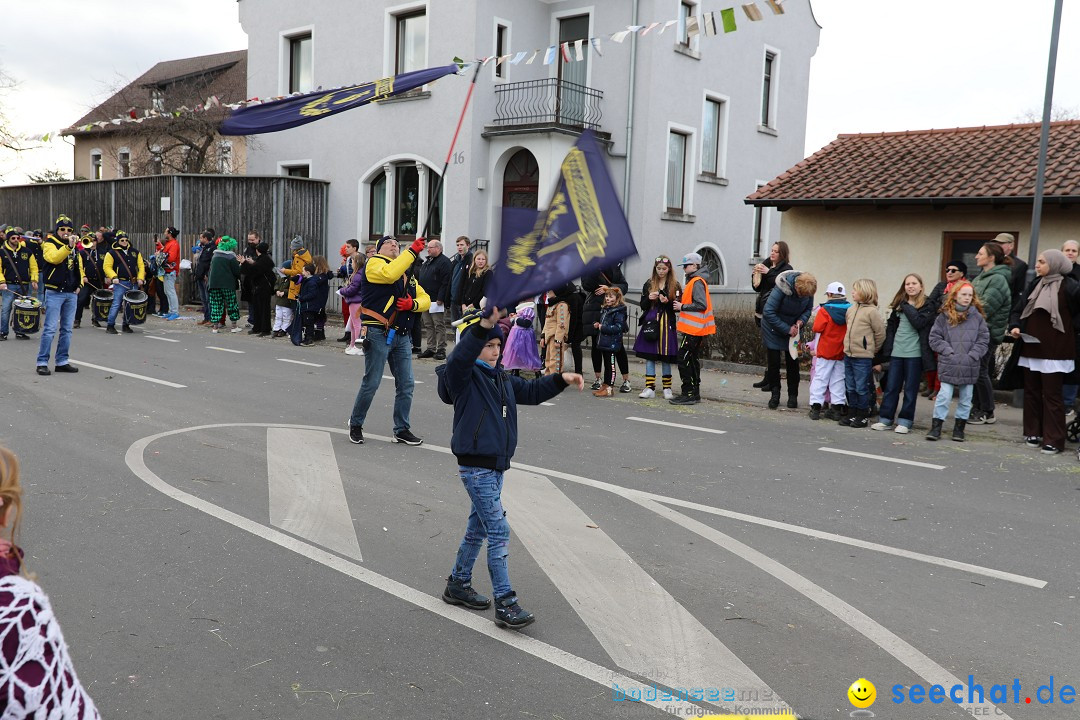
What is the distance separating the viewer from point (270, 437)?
877cm

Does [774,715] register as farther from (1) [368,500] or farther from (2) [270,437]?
(2) [270,437]

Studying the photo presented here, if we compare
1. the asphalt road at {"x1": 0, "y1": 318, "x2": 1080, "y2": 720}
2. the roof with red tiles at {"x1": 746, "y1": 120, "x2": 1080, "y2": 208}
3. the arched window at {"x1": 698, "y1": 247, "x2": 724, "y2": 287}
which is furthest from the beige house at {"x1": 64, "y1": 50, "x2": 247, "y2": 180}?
the asphalt road at {"x1": 0, "y1": 318, "x2": 1080, "y2": 720}

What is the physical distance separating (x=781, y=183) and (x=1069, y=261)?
8.39 metres

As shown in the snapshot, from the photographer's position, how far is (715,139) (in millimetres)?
24094

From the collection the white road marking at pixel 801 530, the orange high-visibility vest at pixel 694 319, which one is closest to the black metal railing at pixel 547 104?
the orange high-visibility vest at pixel 694 319

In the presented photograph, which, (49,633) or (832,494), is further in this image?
(832,494)

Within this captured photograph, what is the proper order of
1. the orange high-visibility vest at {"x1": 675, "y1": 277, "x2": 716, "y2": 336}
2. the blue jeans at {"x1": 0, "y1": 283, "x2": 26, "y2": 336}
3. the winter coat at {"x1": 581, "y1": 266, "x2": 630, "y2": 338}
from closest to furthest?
the orange high-visibility vest at {"x1": 675, "y1": 277, "x2": 716, "y2": 336}, the winter coat at {"x1": 581, "y1": 266, "x2": 630, "y2": 338}, the blue jeans at {"x1": 0, "y1": 283, "x2": 26, "y2": 336}

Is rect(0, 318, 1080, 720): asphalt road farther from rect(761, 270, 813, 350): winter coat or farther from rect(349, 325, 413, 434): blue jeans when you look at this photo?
rect(761, 270, 813, 350): winter coat

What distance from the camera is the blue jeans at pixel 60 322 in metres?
12.4

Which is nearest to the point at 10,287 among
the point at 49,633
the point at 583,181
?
the point at 583,181

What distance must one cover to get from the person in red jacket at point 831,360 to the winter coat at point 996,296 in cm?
154

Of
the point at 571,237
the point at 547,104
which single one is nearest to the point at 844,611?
the point at 571,237

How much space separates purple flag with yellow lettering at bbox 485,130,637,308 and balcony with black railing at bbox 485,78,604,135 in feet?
56.6

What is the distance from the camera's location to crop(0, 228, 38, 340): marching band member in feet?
51.3
